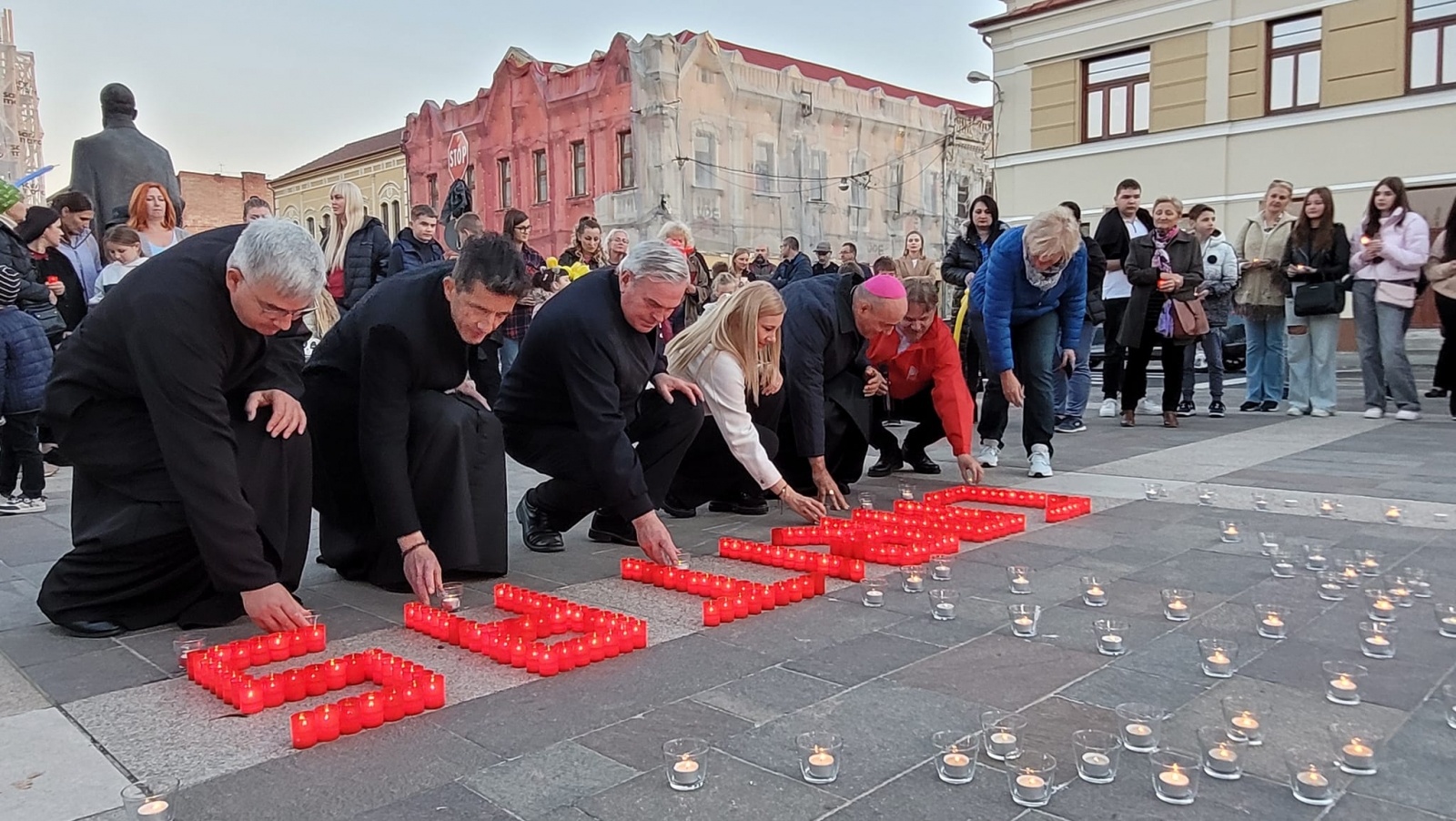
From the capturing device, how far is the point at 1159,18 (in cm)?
1955

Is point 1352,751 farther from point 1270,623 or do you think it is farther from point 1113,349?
point 1113,349

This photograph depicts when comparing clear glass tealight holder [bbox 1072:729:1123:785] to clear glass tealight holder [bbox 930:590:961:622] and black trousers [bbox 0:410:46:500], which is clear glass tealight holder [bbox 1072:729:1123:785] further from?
black trousers [bbox 0:410:46:500]

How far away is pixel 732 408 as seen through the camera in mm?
5223

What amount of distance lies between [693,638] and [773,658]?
1.15ft

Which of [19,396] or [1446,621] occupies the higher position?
[19,396]

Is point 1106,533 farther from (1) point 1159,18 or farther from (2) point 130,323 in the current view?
(1) point 1159,18

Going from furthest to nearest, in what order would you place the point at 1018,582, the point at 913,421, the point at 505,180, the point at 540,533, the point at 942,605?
the point at 505,180, the point at 913,421, the point at 540,533, the point at 1018,582, the point at 942,605

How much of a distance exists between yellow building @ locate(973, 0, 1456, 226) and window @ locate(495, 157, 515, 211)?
16507 millimetres

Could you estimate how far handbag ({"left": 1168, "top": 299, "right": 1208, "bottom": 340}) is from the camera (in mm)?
8953

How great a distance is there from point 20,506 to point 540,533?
10.8 ft

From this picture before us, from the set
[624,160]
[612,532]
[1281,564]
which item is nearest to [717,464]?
[612,532]

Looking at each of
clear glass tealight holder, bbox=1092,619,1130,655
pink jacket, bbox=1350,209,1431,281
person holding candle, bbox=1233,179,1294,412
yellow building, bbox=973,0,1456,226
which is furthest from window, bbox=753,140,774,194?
clear glass tealight holder, bbox=1092,619,1130,655

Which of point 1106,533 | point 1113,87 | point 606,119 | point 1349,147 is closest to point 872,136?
point 606,119

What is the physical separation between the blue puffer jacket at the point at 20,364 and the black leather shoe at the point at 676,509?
351 centimetres
